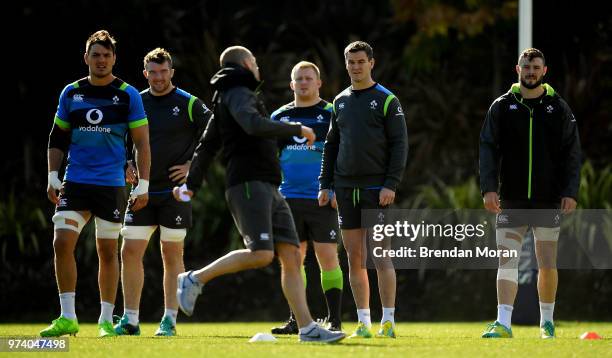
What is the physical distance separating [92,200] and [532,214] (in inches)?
134

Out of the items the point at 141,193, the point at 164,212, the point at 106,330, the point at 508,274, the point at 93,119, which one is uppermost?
the point at 93,119

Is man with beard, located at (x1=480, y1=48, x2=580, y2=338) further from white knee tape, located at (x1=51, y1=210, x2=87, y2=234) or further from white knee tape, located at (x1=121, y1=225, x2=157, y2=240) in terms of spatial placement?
white knee tape, located at (x1=51, y1=210, x2=87, y2=234)

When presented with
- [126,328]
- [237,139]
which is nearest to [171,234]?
[126,328]

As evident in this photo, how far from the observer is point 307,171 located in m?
11.3

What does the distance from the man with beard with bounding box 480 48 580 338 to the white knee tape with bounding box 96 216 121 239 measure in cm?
290

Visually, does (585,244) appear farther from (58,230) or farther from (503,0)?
(58,230)

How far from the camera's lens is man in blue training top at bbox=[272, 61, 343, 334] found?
436 inches

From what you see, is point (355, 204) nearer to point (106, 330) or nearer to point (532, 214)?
point (532, 214)

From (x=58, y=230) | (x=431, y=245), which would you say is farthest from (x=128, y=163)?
(x=431, y=245)

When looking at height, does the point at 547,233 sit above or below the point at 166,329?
above

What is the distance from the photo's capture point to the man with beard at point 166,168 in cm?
1077

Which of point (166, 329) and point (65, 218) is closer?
point (65, 218)

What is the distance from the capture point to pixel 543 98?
33.2ft

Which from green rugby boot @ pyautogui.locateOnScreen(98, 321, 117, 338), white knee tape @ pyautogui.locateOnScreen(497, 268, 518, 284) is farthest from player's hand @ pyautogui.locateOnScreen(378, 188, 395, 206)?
green rugby boot @ pyautogui.locateOnScreen(98, 321, 117, 338)
